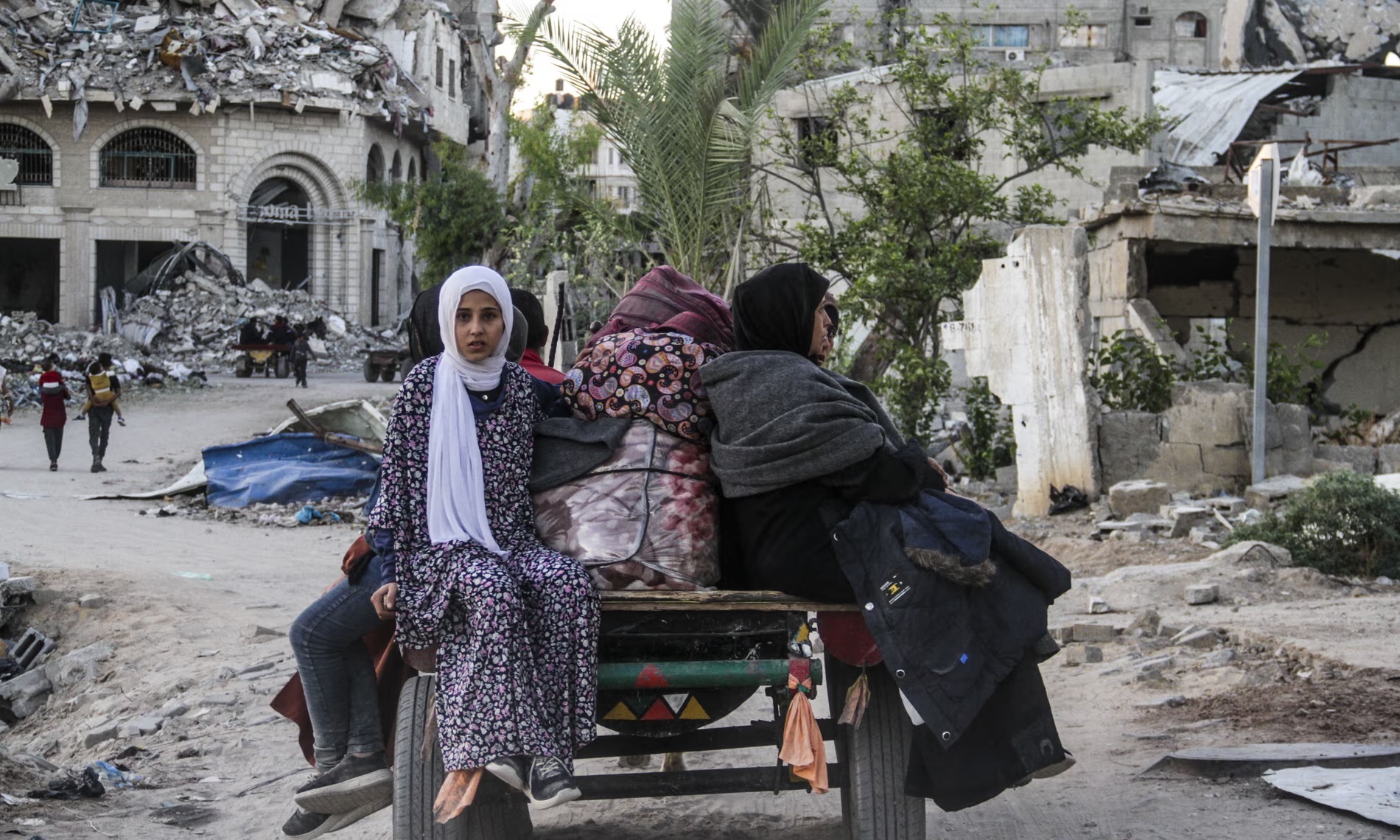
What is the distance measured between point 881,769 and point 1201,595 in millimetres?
4636

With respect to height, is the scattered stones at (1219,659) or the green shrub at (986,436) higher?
the green shrub at (986,436)

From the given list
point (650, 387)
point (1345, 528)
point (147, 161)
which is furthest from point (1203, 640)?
point (147, 161)

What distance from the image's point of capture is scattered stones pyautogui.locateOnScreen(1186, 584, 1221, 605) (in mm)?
7723

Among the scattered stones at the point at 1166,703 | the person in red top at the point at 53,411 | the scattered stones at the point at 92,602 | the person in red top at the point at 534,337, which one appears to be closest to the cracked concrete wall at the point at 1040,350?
→ the scattered stones at the point at 1166,703

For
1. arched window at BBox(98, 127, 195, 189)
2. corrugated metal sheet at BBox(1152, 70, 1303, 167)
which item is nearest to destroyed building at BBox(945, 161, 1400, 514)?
corrugated metal sheet at BBox(1152, 70, 1303, 167)

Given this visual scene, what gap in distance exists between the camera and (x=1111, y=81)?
21844mm

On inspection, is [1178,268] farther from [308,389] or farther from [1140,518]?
[308,389]

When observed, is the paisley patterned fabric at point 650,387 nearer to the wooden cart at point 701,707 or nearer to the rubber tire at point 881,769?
the wooden cart at point 701,707

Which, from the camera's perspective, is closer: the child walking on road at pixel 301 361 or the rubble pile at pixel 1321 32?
the rubble pile at pixel 1321 32

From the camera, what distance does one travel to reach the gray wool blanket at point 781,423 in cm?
356

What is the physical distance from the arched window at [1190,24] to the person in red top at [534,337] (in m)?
35.6

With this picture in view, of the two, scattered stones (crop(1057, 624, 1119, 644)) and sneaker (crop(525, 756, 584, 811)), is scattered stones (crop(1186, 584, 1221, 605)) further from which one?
sneaker (crop(525, 756, 584, 811))

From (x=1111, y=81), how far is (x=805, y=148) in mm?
8947

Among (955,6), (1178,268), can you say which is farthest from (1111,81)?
(955,6)
